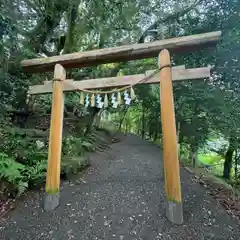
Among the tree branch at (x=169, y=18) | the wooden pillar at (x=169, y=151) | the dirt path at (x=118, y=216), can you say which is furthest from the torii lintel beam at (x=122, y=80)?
the tree branch at (x=169, y=18)

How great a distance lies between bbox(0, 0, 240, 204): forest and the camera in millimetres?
4559

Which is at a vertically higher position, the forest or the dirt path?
the forest

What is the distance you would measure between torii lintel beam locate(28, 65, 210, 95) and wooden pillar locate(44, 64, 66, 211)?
162mm

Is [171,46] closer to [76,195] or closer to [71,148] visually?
[76,195]

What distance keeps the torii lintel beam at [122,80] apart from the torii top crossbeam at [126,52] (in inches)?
12.9

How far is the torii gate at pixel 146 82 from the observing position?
129 inches

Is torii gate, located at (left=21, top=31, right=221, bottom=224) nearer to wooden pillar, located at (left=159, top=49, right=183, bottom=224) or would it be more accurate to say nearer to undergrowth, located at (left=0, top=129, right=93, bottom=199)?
wooden pillar, located at (left=159, top=49, right=183, bottom=224)

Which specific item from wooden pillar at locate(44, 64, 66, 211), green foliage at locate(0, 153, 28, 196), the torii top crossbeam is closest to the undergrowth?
green foliage at locate(0, 153, 28, 196)

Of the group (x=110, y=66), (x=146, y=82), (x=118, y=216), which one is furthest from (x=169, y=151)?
(x=110, y=66)

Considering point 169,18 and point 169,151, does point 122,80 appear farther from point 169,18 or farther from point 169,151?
point 169,18

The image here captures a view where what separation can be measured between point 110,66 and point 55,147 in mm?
5662

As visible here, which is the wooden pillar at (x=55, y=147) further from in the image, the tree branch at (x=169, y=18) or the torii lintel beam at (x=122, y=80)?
the tree branch at (x=169, y=18)

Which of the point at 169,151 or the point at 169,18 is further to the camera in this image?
the point at 169,18

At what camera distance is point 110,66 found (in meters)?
8.77
